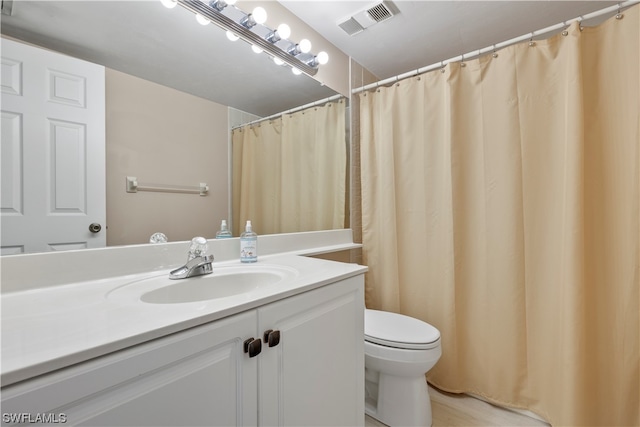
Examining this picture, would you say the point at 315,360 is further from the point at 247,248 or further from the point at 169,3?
the point at 169,3

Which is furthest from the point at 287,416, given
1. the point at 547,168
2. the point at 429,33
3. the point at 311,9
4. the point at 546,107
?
the point at 429,33

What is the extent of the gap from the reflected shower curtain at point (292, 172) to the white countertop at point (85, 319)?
0.57m

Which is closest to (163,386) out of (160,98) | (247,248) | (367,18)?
(247,248)

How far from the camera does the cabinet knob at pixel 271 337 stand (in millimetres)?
684

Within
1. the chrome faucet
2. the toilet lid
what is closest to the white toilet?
the toilet lid

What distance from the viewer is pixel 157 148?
1016mm

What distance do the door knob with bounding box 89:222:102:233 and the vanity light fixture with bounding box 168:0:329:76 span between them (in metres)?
0.84

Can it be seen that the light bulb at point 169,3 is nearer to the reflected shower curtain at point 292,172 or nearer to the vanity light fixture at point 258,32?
the vanity light fixture at point 258,32

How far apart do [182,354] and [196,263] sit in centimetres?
42

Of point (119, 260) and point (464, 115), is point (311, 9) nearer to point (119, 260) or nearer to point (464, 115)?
point (464, 115)

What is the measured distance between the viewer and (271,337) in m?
0.69

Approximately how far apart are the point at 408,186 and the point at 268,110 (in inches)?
36.4

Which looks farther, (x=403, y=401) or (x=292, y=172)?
(x=292, y=172)

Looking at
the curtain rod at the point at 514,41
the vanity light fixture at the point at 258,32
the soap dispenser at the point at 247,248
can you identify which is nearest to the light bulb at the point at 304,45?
the vanity light fixture at the point at 258,32
